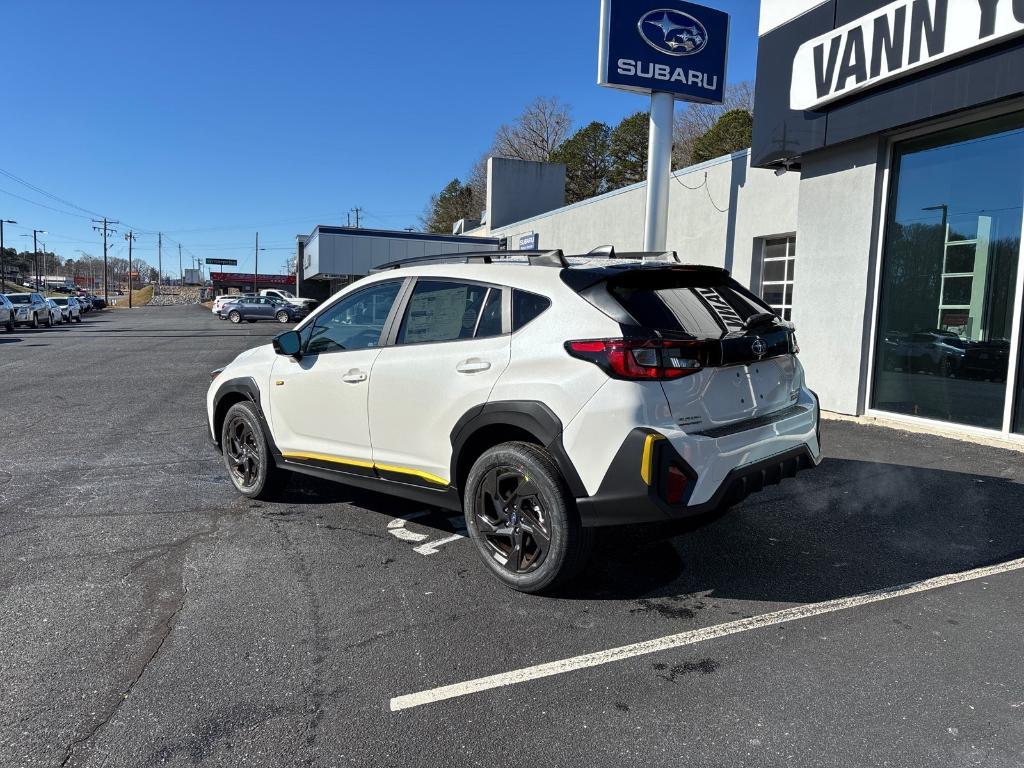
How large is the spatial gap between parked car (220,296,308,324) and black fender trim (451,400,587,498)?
38.8m

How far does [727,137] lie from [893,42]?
90.7 feet

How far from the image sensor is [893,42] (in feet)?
25.1

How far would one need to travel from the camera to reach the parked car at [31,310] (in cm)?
3099

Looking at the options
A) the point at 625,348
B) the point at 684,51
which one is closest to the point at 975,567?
the point at 625,348

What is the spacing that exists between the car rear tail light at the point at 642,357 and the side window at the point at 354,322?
1.67 metres

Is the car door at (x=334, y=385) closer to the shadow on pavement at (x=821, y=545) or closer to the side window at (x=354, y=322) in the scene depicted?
the side window at (x=354, y=322)

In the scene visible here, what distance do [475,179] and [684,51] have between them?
56403mm

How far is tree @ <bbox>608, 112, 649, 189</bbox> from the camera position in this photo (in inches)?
1612

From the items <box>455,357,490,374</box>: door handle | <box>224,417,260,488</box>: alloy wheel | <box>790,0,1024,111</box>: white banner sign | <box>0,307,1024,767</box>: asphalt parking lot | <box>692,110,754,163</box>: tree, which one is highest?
<box>692,110,754,163</box>: tree

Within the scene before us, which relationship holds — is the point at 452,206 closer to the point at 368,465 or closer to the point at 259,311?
the point at 259,311

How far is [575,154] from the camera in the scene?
4375cm

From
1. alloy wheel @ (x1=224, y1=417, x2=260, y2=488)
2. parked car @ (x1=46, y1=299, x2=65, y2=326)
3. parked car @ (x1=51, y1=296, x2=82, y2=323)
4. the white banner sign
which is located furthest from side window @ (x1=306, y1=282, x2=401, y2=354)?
parked car @ (x1=51, y1=296, x2=82, y2=323)

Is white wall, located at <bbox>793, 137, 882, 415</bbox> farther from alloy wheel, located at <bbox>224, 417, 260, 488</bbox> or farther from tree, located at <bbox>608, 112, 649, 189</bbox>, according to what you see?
→ tree, located at <bbox>608, 112, 649, 189</bbox>

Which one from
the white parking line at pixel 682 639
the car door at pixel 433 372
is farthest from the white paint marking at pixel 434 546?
the white parking line at pixel 682 639
